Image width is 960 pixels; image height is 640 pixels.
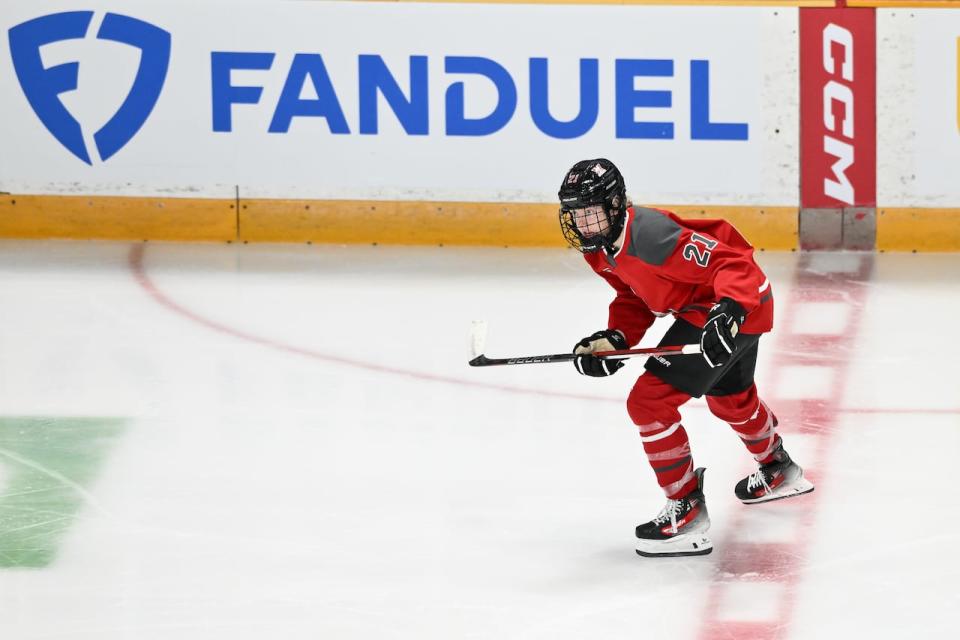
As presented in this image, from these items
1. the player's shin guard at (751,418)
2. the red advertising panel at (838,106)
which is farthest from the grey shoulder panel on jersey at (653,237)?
the red advertising panel at (838,106)

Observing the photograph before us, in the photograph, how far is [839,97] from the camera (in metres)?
7.82

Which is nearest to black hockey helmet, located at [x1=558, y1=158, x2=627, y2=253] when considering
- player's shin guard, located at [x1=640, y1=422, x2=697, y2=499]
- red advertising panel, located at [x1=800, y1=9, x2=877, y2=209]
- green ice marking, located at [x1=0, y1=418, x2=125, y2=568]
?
player's shin guard, located at [x1=640, y1=422, x2=697, y2=499]

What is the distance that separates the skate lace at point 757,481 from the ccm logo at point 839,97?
388 cm

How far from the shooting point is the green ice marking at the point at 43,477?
3.89 metres

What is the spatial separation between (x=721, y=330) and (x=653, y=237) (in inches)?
11.3

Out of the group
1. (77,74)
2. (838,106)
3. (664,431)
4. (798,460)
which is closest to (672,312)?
(664,431)

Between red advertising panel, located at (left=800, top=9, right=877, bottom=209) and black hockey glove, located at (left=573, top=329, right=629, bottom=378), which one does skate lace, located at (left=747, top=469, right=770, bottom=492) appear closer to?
black hockey glove, located at (left=573, top=329, right=629, bottom=378)

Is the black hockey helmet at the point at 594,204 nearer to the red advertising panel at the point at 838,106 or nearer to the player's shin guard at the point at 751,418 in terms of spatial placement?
the player's shin guard at the point at 751,418

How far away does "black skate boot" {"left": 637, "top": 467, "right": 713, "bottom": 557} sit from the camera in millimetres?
3842

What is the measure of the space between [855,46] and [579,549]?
179 inches

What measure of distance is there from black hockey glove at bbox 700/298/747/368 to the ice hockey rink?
0.52 m

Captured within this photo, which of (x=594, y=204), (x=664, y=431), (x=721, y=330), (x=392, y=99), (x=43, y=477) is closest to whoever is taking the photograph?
(x=721, y=330)

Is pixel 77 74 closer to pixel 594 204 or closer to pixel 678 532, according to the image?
pixel 594 204

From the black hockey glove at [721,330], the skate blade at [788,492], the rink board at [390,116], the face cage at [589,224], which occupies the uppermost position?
the rink board at [390,116]
